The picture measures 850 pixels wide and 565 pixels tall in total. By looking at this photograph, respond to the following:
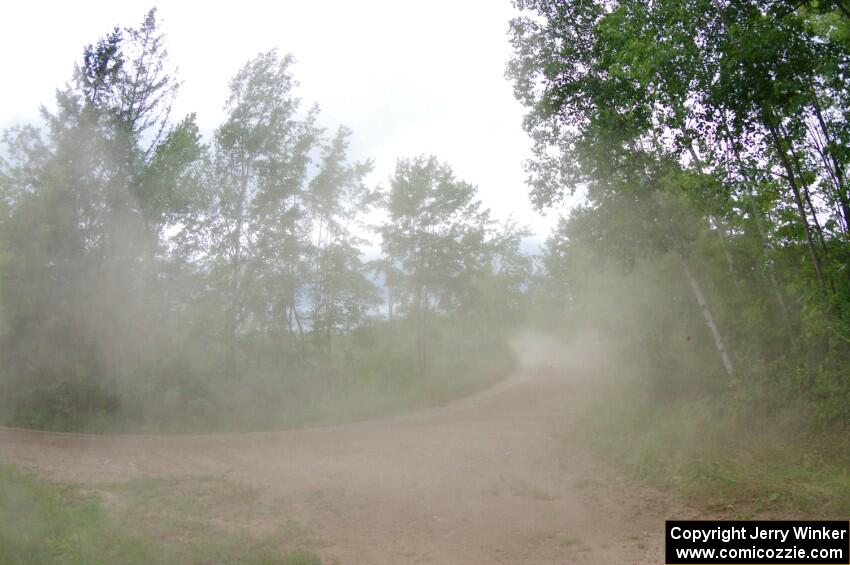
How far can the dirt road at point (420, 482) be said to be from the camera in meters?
7.12

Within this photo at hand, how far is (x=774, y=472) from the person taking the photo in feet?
31.1

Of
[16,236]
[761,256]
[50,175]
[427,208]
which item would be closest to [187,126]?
[50,175]

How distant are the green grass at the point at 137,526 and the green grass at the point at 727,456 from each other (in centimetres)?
646

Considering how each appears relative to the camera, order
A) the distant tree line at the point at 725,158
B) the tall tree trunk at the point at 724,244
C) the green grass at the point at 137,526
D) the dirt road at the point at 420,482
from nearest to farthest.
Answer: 1. the green grass at the point at 137,526
2. the dirt road at the point at 420,482
3. the distant tree line at the point at 725,158
4. the tall tree trunk at the point at 724,244

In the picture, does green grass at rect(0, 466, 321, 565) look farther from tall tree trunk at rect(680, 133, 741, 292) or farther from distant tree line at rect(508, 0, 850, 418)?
tall tree trunk at rect(680, 133, 741, 292)

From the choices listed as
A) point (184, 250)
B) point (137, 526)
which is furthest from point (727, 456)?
point (184, 250)

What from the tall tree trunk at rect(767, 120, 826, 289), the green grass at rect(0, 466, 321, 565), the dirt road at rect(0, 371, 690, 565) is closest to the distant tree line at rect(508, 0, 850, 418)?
the tall tree trunk at rect(767, 120, 826, 289)

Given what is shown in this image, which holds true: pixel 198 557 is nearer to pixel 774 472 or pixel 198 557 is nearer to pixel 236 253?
pixel 774 472

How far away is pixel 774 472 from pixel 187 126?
54.4ft

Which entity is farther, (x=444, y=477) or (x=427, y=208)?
(x=427, y=208)

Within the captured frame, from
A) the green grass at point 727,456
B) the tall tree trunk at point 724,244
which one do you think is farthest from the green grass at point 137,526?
the tall tree trunk at point 724,244

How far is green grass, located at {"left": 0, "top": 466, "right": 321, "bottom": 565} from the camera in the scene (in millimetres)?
6020

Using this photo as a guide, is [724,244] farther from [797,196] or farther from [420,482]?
[420,482]

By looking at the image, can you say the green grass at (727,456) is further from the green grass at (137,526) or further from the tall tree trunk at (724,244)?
the green grass at (137,526)
